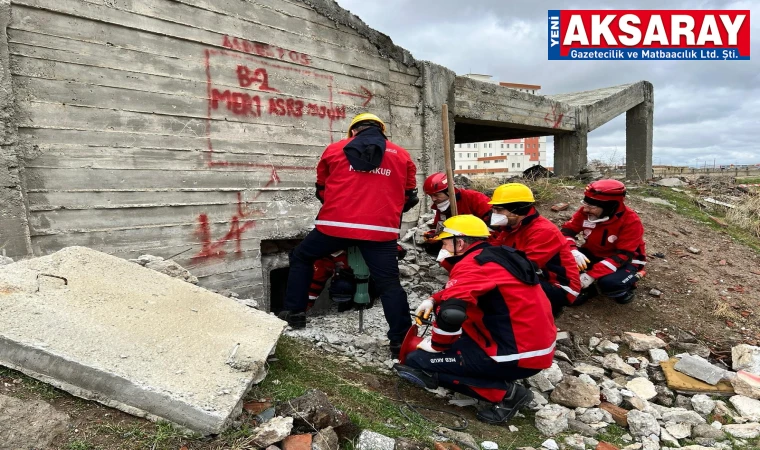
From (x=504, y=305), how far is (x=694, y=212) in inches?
263

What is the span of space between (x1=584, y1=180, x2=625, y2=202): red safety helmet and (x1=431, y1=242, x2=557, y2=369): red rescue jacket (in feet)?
7.15

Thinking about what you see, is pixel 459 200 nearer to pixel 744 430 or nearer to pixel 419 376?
pixel 419 376

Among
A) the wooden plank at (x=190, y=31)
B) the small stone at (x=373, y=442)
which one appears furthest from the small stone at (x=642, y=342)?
the wooden plank at (x=190, y=31)

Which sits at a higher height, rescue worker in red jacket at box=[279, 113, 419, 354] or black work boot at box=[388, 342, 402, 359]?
rescue worker in red jacket at box=[279, 113, 419, 354]

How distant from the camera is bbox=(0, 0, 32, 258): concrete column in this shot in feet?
10.5

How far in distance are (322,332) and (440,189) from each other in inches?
68.0

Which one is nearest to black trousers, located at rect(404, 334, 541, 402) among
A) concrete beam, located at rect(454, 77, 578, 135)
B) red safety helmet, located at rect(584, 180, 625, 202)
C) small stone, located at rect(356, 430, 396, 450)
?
small stone, located at rect(356, 430, 396, 450)

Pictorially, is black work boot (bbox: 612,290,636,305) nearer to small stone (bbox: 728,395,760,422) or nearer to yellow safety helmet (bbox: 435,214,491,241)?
small stone (bbox: 728,395,760,422)

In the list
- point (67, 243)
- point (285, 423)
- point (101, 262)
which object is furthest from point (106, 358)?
point (67, 243)

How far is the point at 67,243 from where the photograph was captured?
11.6ft

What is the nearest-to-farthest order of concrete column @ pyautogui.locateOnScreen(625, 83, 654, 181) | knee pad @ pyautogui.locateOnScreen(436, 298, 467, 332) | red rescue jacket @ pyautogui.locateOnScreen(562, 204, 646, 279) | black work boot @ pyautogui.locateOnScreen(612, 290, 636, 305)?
knee pad @ pyautogui.locateOnScreen(436, 298, 467, 332)
red rescue jacket @ pyautogui.locateOnScreen(562, 204, 646, 279)
black work boot @ pyautogui.locateOnScreen(612, 290, 636, 305)
concrete column @ pyautogui.locateOnScreen(625, 83, 654, 181)

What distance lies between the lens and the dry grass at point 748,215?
771cm

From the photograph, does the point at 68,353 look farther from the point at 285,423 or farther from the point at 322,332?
the point at 322,332

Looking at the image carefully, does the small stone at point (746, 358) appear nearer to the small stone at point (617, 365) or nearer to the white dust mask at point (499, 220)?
the small stone at point (617, 365)
